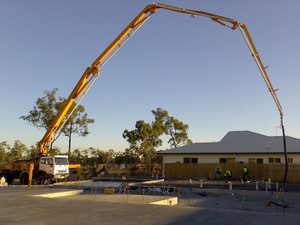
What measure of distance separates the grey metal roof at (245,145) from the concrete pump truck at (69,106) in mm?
12181

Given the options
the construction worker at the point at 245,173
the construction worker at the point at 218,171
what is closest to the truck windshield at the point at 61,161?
the construction worker at the point at 218,171

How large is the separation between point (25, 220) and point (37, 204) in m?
3.94

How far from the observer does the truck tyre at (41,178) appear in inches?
1236

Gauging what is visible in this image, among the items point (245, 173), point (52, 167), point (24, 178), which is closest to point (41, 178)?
point (52, 167)

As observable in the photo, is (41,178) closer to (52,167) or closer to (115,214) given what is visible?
(52,167)

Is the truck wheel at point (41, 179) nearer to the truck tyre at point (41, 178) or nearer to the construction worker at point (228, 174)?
the truck tyre at point (41, 178)

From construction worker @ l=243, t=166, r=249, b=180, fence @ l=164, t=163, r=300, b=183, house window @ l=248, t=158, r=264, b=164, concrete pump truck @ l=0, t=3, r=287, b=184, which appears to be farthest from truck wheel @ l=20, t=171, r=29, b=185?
house window @ l=248, t=158, r=264, b=164

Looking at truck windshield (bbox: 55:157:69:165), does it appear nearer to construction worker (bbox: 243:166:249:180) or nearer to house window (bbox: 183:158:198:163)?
house window (bbox: 183:158:198:163)

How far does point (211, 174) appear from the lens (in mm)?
39906

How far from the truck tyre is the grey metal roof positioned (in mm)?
17380

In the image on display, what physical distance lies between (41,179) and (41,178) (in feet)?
0.32

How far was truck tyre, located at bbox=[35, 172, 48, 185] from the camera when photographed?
1236 inches

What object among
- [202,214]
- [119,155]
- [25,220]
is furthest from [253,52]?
[119,155]

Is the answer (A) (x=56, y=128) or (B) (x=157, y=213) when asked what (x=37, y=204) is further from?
(A) (x=56, y=128)
